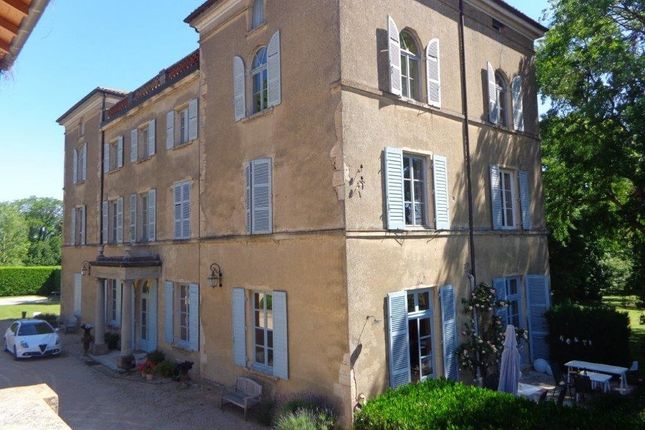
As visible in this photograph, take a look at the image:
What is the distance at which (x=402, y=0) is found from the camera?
10.5 m

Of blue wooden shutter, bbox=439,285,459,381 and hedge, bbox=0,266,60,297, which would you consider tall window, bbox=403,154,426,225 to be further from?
hedge, bbox=0,266,60,297

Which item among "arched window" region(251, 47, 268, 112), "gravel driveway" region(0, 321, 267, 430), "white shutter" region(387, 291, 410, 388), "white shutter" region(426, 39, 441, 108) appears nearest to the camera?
"white shutter" region(387, 291, 410, 388)

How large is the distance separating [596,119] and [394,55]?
8815 mm

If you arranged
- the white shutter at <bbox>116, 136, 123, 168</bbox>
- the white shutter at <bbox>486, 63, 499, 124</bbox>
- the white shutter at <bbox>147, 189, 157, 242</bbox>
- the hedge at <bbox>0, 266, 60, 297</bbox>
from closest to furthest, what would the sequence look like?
1. the white shutter at <bbox>486, 63, 499, 124</bbox>
2. the white shutter at <bbox>147, 189, 157, 242</bbox>
3. the white shutter at <bbox>116, 136, 123, 168</bbox>
4. the hedge at <bbox>0, 266, 60, 297</bbox>

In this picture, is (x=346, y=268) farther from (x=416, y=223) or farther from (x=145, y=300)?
(x=145, y=300)

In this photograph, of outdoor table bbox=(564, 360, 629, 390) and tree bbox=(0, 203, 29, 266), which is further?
tree bbox=(0, 203, 29, 266)

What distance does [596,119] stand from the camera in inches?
587

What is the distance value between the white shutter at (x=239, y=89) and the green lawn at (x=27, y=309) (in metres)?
23.1

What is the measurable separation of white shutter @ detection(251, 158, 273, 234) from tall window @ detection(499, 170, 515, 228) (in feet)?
22.5

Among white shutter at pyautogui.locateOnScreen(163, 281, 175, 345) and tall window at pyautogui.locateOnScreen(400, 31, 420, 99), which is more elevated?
tall window at pyautogui.locateOnScreen(400, 31, 420, 99)

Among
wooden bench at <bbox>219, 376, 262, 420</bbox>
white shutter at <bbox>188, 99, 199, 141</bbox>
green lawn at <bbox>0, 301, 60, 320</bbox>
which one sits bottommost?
green lawn at <bbox>0, 301, 60, 320</bbox>

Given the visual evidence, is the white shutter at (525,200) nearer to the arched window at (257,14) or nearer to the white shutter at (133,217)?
the arched window at (257,14)

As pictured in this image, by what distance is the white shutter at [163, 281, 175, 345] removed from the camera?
14.6 meters

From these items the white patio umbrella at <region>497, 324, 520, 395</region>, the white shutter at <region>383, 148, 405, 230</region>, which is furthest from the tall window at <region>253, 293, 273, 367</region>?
the white patio umbrella at <region>497, 324, 520, 395</region>
